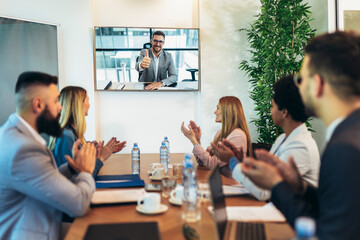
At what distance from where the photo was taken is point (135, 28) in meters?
4.62

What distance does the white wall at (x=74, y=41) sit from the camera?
445 cm

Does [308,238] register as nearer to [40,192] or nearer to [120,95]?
[40,192]

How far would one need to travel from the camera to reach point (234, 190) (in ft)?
6.36

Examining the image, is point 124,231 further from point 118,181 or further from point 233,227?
point 118,181

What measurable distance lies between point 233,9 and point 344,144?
4109mm

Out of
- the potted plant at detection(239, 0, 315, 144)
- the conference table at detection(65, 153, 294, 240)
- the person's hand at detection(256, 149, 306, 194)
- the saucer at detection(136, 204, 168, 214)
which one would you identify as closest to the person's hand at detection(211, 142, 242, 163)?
the conference table at detection(65, 153, 294, 240)

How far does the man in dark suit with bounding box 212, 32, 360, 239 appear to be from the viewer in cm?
90

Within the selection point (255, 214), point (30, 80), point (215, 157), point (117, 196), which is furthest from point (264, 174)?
point (215, 157)

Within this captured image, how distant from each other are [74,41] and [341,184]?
4208mm

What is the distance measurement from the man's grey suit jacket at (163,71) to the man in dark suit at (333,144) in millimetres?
3477

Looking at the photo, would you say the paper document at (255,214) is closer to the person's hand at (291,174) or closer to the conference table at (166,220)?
the conference table at (166,220)

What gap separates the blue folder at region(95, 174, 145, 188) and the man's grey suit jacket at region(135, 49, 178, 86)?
2521 millimetres

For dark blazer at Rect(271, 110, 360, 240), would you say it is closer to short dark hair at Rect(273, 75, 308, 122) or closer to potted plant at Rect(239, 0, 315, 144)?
short dark hair at Rect(273, 75, 308, 122)

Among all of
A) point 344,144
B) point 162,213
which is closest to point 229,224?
point 162,213
